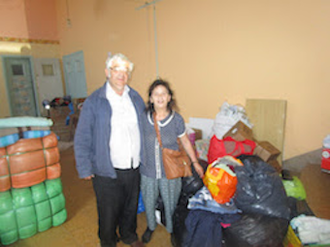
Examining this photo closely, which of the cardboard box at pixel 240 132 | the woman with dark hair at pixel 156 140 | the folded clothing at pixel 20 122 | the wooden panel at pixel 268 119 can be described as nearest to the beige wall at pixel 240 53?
the wooden panel at pixel 268 119

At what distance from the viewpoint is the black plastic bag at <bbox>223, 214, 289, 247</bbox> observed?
142cm

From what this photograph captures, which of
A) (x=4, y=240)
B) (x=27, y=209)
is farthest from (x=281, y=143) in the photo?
(x=4, y=240)

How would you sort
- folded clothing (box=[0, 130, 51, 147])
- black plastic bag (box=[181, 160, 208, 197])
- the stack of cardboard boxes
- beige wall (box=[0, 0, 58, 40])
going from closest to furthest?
folded clothing (box=[0, 130, 51, 147]) → black plastic bag (box=[181, 160, 208, 197]) → the stack of cardboard boxes → beige wall (box=[0, 0, 58, 40])

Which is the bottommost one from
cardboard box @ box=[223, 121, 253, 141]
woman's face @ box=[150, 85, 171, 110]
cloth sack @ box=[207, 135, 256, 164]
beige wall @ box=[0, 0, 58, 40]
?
cloth sack @ box=[207, 135, 256, 164]

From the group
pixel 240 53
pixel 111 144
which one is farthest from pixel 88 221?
pixel 240 53

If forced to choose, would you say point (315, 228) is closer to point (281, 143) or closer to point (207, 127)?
point (281, 143)

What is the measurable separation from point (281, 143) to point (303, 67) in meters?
0.83

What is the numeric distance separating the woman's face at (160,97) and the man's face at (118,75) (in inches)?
9.0

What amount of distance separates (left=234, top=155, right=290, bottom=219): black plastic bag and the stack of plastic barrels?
→ 1.59m

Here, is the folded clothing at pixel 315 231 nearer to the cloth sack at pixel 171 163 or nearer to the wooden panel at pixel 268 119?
the cloth sack at pixel 171 163

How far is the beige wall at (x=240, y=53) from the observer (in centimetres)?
212

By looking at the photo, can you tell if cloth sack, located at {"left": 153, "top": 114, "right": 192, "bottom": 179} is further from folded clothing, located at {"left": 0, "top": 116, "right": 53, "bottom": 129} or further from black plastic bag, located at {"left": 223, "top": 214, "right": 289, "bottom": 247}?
folded clothing, located at {"left": 0, "top": 116, "right": 53, "bottom": 129}

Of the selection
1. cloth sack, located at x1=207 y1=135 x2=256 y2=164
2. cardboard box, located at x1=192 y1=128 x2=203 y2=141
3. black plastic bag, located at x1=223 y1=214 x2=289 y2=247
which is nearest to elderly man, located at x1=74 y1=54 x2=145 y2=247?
black plastic bag, located at x1=223 y1=214 x2=289 y2=247

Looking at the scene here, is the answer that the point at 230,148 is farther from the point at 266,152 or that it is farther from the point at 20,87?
the point at 20,87
